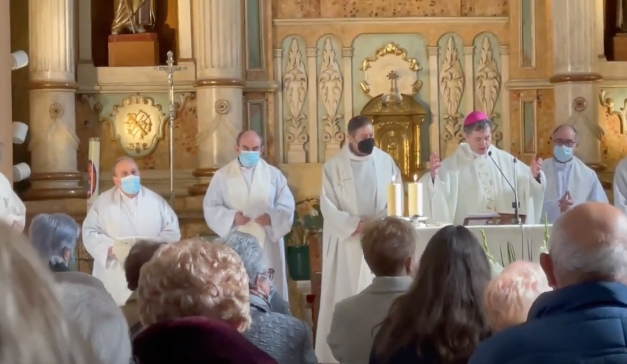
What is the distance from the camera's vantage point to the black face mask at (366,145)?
7.63 meters

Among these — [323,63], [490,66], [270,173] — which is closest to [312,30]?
[323,63]

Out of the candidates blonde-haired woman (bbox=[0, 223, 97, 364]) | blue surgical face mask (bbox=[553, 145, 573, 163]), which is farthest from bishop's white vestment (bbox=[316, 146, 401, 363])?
blonde-haired woman (bbox=[0, 223, 97, 364])

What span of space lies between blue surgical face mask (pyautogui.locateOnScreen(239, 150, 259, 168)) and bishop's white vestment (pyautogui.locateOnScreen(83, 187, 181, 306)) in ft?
2.40

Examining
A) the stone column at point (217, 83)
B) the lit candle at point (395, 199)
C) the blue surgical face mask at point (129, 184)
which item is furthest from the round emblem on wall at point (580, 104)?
the blue surgical face mask at point (129, 184)

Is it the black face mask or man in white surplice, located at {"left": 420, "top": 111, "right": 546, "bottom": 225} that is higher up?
the black face mask

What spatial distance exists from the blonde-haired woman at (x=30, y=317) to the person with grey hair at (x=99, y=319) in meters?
0.79

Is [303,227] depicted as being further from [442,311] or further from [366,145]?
[442,311]

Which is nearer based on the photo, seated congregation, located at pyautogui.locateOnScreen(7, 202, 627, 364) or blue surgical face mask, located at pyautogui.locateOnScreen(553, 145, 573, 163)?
seated congregation, located at pyautogui.locateOnScreen(7, 202, 627, 364)

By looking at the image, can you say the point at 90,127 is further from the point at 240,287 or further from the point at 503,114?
the point at 240,287

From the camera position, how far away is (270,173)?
26.9 ft

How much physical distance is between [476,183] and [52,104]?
4.47 m

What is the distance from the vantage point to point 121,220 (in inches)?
310

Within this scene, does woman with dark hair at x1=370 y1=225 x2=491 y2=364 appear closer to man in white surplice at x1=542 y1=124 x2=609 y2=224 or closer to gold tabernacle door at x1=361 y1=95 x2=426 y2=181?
man in white surplice at x1=542 y1=124 x2=609 y2=224

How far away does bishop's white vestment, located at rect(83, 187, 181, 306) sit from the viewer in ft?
25.3
